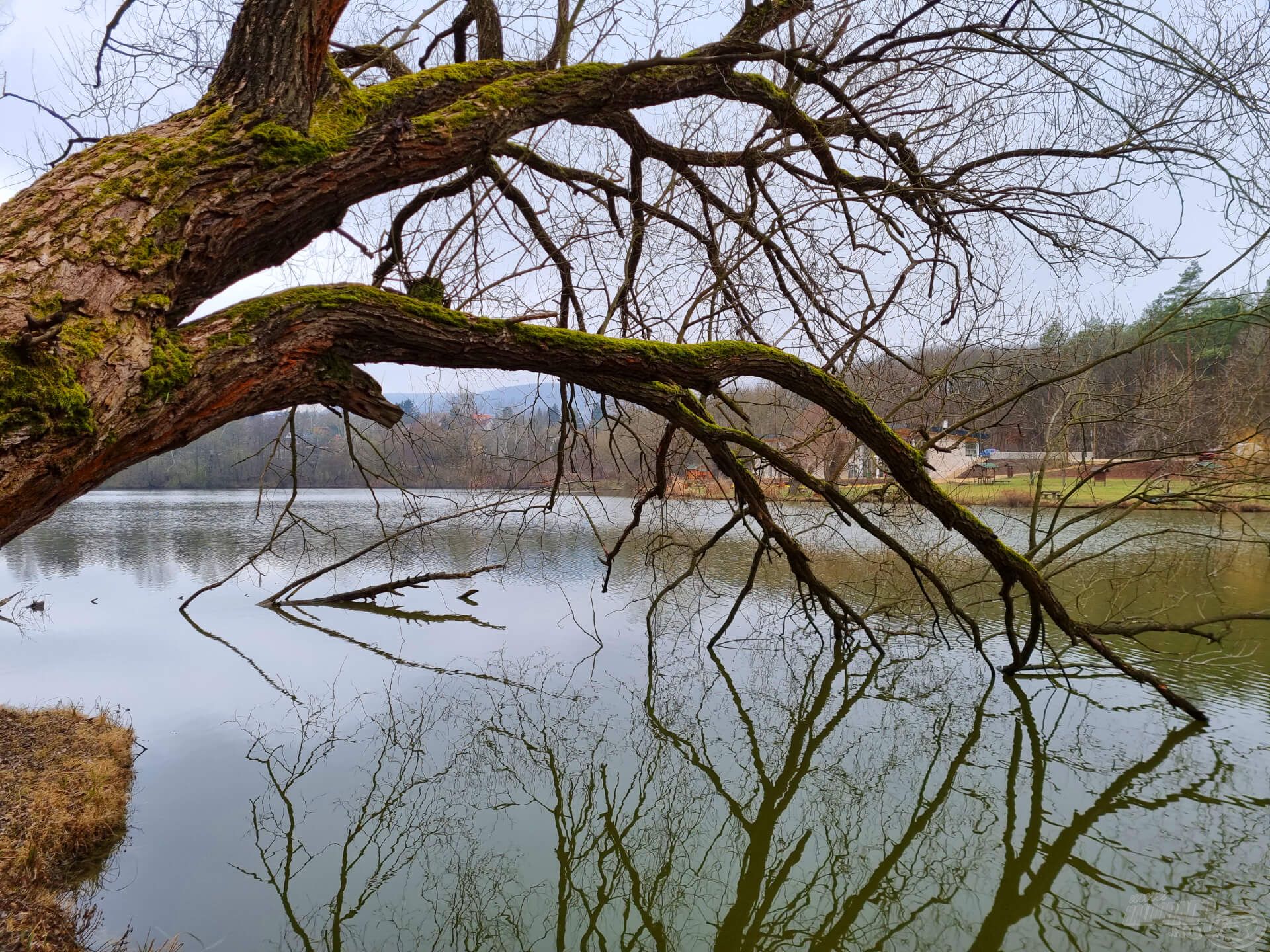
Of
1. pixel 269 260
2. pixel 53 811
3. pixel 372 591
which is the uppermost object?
pixel 269 260

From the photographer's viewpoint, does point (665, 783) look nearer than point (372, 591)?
Yes

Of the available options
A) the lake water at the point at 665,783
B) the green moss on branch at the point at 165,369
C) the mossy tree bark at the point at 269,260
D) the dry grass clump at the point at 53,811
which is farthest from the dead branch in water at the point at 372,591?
the green moss on branch at the point at 165,369

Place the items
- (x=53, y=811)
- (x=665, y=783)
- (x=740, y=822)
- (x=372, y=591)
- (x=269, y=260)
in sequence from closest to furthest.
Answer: (x=269, y=260)
(x=53, y=811)
(x=740, y=822)
(x=665, y=783)
(x=372, y=591)

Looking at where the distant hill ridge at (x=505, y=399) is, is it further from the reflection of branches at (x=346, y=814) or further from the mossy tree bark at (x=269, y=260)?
the reflection of branches at (x=346, y=814)

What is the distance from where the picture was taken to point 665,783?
3717 mm

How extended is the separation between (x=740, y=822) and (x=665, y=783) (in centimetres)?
49

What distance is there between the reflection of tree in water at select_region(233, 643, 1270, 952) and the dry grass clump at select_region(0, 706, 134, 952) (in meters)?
0.62

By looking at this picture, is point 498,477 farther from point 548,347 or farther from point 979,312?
point 979,312

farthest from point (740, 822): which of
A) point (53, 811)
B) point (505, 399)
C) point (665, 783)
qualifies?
point (53, 811)

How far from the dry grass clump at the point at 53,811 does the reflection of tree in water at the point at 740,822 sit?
62cm

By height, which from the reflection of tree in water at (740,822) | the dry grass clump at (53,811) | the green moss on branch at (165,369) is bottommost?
the reflection of tree in water at (740,822)

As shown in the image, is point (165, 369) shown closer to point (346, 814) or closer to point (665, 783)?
point (346, 814)

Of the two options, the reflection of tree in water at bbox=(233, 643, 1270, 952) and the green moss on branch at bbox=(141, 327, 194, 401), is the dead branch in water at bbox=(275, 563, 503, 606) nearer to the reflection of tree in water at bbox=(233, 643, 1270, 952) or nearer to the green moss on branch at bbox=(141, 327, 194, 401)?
the reflection of tree in water at bbox=(233, 643, 1270, 952)

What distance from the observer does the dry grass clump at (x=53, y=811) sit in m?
2.48
